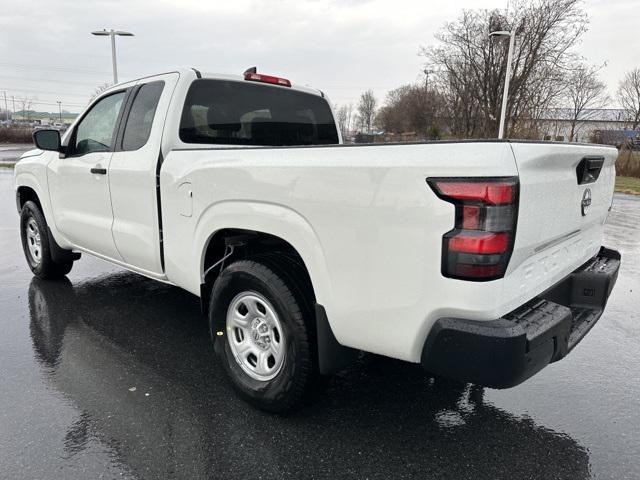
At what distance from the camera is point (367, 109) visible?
69.5 m

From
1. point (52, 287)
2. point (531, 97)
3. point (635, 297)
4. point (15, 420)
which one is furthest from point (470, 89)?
point (15, 420)

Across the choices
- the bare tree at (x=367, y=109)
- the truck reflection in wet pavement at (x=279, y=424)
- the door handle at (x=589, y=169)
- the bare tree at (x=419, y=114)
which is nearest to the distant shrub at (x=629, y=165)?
the bare tree at (x=419, y=114)

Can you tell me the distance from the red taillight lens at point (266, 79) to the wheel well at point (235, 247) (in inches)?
58.7

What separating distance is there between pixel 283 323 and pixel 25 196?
4.27 meters

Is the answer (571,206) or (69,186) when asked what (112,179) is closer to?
(69,186)

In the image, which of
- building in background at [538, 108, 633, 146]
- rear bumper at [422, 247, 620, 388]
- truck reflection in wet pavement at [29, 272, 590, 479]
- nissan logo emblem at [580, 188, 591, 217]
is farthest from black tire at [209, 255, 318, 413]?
building in background at [538, 108, 633, 146]

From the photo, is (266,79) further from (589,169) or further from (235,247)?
(589,169)

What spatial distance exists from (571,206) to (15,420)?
3162mm

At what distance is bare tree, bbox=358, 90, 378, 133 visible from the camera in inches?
2672

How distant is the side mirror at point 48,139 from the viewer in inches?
170

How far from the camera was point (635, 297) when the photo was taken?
5156mm

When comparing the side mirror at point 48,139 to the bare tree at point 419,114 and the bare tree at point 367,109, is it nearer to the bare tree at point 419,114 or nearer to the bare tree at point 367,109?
the bare tree at point 419,114

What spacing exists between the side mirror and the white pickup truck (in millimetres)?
453

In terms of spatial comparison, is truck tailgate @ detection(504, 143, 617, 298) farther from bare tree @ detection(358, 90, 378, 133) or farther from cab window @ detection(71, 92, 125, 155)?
bare tree @ detection(358, 90, 378, 133)
